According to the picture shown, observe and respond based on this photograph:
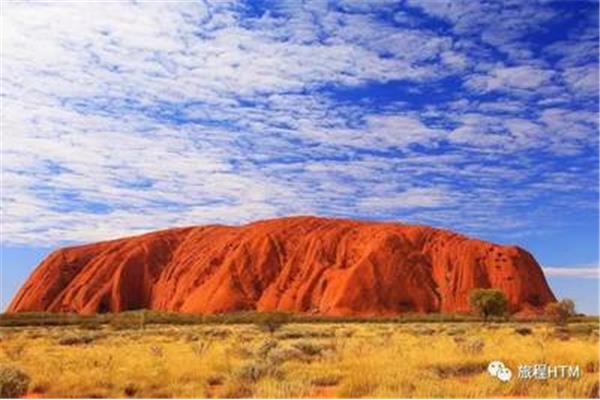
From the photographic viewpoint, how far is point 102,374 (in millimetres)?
12977

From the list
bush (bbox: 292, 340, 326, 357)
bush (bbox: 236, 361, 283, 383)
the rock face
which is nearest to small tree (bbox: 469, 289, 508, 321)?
the rock face

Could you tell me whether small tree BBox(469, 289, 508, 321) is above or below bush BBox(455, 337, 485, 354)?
above

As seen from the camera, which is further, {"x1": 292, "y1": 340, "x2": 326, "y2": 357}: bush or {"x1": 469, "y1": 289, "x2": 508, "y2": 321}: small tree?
{"x1": 469, "y1": 289, "x2": 508, "y2": 321}: small tree

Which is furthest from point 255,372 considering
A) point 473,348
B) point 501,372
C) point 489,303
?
point 489,303

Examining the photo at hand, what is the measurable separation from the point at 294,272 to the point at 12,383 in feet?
205

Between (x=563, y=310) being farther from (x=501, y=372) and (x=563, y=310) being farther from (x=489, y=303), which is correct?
(x=501, y=372)

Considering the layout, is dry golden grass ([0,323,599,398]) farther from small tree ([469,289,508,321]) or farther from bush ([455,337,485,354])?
small tree ([469,289,508,321])

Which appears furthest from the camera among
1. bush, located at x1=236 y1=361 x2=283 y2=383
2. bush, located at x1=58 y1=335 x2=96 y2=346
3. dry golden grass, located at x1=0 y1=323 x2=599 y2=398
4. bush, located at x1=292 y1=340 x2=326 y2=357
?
bush, located at x1=58 y1=335 x2=96 y2=346

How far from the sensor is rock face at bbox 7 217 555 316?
223 feet

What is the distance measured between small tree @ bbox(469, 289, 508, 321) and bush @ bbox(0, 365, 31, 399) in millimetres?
42256

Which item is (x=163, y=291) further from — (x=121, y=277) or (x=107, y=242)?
(x=107, y=242)

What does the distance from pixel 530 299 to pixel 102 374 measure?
6491 cm

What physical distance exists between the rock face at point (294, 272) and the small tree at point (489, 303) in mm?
13273

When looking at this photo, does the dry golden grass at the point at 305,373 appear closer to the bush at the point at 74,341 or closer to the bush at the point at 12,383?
the bush at the point at 12,383
